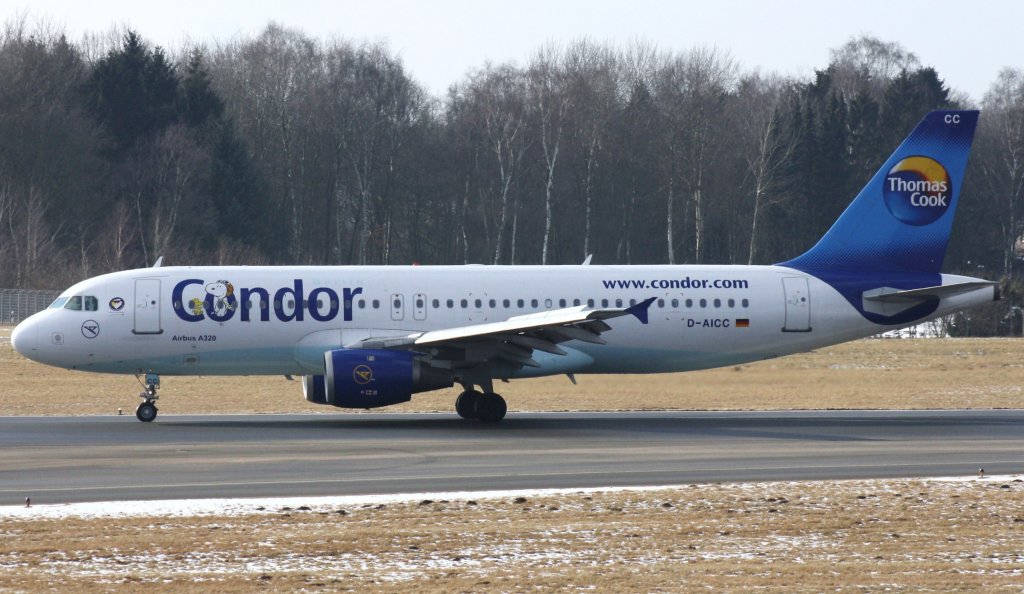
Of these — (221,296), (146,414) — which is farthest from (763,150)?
(146,414)

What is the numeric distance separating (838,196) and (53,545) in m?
73.8

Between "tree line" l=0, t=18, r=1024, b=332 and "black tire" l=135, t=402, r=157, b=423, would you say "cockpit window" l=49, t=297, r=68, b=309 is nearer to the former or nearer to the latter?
"black tire" l=135, t=402, r=157, b=423

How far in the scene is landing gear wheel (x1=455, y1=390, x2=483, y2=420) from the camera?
90.1 ft

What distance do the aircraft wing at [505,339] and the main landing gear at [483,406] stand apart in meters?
0.81

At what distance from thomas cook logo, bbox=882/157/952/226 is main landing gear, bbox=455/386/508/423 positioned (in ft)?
33.4

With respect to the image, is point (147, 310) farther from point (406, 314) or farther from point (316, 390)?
point (406, 314)

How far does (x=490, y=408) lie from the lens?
2727 cm

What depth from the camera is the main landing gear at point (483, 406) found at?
89.5 ft

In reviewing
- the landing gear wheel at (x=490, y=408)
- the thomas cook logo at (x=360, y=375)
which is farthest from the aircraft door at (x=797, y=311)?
the thomas cook logo at (x=360, y=375)

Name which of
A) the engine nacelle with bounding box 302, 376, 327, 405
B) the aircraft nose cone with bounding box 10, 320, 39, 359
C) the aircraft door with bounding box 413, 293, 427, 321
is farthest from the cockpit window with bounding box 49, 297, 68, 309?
the aircraft door with bounding box 413, 293, 427, 321

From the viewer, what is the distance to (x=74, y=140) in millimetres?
76625

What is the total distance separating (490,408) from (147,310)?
7.51 m

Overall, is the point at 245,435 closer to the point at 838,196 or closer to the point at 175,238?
the point at 175,238

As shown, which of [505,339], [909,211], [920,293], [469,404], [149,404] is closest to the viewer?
[505,339]
